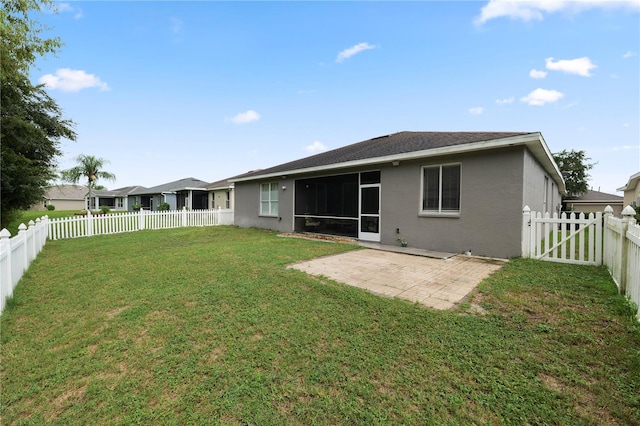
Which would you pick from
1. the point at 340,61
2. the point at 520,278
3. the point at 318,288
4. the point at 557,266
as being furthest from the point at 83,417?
the point at 340,61

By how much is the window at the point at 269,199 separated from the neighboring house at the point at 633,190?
20.2 m

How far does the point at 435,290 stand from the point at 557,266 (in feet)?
10.8

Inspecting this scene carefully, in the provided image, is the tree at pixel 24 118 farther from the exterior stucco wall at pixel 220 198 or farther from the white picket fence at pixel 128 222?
the exterior stucco wall at pixel 220 198

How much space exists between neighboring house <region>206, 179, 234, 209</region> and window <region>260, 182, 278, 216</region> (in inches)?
277

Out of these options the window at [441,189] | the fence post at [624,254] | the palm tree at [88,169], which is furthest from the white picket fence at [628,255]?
the palm tree at [88,169]

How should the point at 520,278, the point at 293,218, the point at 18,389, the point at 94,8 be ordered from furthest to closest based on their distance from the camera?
the point at 293,218 → the point at 94,8 → the point at 520,278 → the point at 18,389

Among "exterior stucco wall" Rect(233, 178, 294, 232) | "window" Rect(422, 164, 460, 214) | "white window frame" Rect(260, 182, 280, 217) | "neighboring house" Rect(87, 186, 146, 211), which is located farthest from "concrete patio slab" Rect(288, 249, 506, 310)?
"neighboring house" Rect(87, 186, 146, 211)

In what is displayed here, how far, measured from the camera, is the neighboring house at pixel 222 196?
68.6 feet

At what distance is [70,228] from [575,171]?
41829 millimetres

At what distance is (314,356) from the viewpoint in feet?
8.44

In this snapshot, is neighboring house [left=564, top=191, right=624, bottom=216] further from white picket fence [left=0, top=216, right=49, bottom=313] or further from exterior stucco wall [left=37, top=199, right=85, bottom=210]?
exterior stucco wall [left=37, top=199, right=85, bottom=210]

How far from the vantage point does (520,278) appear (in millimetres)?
4879

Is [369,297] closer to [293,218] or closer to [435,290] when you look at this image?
[435,290]

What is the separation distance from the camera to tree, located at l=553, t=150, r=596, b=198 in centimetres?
2800
